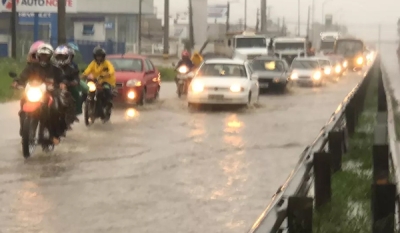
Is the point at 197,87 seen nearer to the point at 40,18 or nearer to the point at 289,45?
the point at 289,45

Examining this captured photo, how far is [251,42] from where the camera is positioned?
192 feet

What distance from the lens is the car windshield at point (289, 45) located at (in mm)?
65438

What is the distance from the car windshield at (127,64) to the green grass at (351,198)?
461 inches

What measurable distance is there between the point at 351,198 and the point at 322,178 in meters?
1.03

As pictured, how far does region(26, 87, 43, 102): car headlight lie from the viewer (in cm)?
1308

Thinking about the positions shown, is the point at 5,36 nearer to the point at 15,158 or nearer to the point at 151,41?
the point at 151,41

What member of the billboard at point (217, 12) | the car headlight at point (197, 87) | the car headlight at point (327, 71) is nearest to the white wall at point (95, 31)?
the car headlight at point (327, 71)

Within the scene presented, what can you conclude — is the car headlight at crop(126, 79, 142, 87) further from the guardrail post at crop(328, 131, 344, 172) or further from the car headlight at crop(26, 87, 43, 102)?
the guardrail post at crop(328, 131, 344, 172)

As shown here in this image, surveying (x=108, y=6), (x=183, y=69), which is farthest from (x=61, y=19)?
(x=108, y=6)

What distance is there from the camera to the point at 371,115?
20547 mm

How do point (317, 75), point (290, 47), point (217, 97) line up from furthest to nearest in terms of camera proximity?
Result: point (290, 47) → point (317, 75) → point (217, 97)

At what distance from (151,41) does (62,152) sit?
10257 cm

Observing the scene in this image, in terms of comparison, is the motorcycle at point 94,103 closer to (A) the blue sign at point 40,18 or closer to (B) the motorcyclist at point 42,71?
(B) the motorcyclist at point 42,71

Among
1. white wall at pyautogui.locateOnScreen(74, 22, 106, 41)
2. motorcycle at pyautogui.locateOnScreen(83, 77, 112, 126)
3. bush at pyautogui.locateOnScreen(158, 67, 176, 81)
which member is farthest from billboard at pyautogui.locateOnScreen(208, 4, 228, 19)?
motorcycle at pyautogui.locateOnScreen(83, 77, 112, 126)
